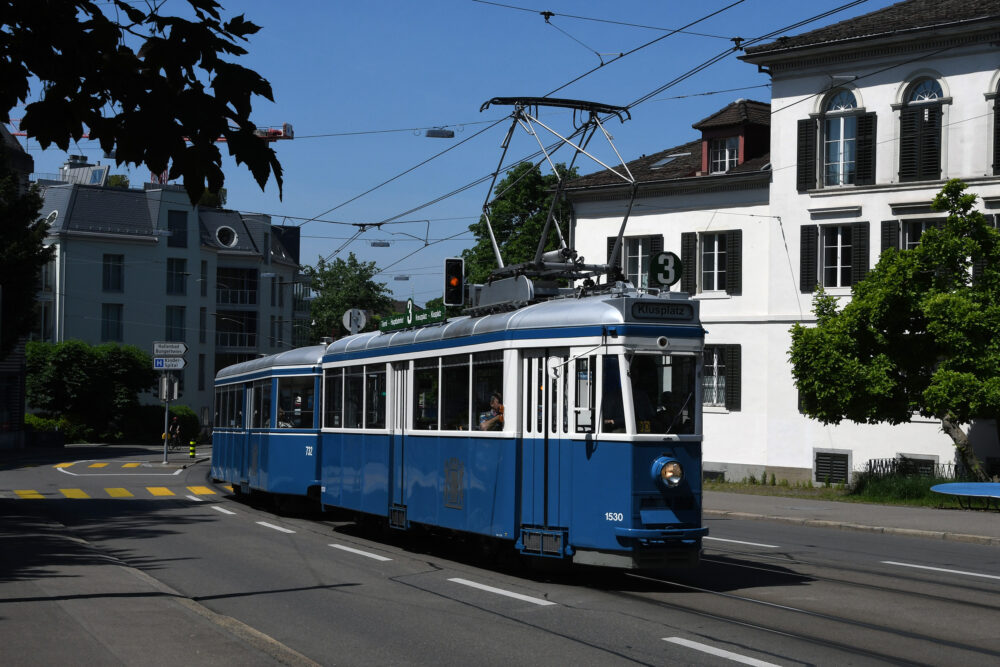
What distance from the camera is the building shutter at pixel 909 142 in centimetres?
3203

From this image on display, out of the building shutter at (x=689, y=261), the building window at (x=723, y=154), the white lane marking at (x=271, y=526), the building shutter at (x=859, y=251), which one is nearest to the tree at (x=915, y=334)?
the building shutter at (x=859, y=251)

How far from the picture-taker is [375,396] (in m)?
17.6

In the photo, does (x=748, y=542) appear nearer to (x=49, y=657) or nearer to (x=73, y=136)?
(x=49, y=657)

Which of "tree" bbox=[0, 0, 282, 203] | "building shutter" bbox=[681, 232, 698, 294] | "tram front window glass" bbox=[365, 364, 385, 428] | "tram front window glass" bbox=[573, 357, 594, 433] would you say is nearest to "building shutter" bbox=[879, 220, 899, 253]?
"building shutter" bbox=[681, 232, 698, 294]

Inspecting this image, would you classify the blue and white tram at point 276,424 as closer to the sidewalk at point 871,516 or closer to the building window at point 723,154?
the sidewalk at point 871,516

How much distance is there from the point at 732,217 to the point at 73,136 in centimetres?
3249

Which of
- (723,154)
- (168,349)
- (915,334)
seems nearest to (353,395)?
(915,334)

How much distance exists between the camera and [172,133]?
4.95 meters

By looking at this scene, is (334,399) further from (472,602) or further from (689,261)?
(689,261)

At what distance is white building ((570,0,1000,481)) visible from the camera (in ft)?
103

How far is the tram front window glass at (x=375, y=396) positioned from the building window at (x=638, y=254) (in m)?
20.9

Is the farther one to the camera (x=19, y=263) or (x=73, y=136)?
(x=19, y=263)

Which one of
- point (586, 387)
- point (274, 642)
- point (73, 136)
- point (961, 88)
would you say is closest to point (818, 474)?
point (961, 88)

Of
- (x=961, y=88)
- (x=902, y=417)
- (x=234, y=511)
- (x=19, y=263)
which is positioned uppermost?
(x=961, y=88)
